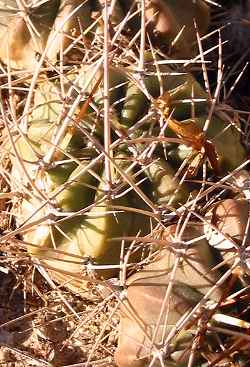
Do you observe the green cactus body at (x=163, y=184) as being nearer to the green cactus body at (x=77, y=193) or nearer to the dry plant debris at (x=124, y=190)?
the dry plant debris at (x=124, y=190)

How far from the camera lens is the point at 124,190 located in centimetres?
156

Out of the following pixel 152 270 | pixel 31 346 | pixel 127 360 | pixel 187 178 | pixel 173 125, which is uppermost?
pixel 173 125

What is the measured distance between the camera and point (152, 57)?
1.74m

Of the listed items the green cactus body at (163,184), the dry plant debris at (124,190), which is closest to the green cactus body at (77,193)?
the dry plant debris at (124,190)

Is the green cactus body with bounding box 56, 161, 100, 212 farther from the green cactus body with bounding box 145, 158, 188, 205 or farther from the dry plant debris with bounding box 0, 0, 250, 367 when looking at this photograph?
the green cactus body with bounding box 145, 158, 188, 205

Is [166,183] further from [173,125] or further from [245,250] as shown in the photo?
[245,250]

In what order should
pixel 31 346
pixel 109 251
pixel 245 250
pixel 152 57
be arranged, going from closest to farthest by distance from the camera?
1. pixel 245 250
2. pixel 109 251
3. pixel 152 57
4. pixel 31 346

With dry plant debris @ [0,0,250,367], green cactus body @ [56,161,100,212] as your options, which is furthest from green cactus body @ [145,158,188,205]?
green cactus body @ [56,161,100,212]

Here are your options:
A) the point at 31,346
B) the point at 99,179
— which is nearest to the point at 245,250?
the point at 99,179

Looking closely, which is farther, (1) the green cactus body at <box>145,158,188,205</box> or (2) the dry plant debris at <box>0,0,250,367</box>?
(1) the green cactus body at <box>145,158,188,205</box>

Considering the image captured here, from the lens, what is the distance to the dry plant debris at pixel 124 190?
1.47 m

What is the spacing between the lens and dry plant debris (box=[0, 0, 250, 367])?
1467mm

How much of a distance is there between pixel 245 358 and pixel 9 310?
0.71 metres

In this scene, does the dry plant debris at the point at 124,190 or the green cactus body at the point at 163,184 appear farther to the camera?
the green cactus body at the point at 163,184
